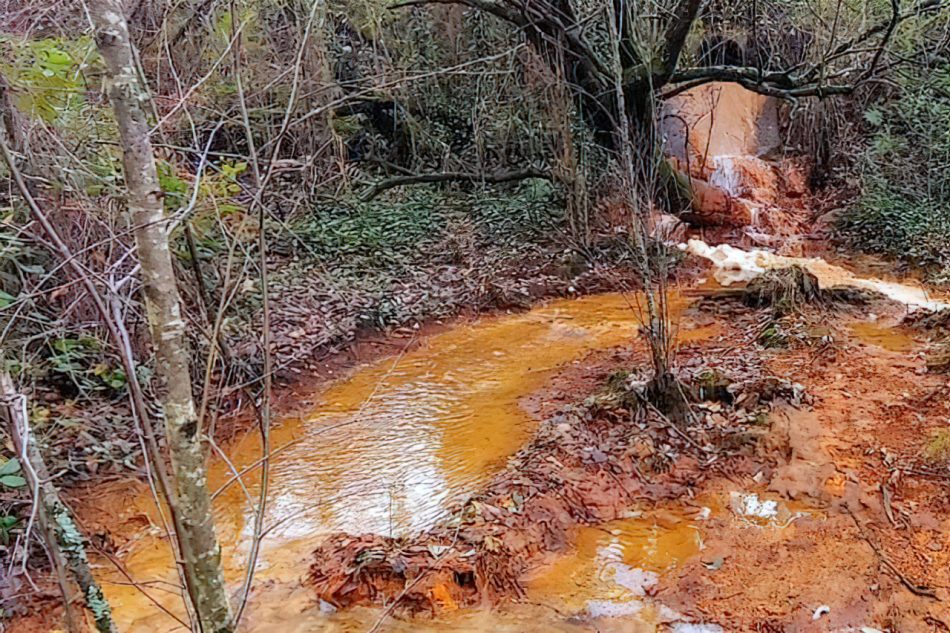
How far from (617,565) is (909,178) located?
9.18m

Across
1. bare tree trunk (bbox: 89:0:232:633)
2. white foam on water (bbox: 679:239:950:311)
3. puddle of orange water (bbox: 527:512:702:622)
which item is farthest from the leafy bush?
bare tree trunk (bbox: 89:0:232:633)

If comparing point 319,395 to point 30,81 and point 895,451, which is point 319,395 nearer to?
point 30,81

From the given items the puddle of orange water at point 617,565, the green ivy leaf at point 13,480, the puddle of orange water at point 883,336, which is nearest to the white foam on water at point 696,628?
the puddle of orange water at point 617,565

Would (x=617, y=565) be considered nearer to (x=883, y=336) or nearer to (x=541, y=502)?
(x=541, y=502)

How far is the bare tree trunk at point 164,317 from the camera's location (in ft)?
4.21

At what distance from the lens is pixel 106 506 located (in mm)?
4078

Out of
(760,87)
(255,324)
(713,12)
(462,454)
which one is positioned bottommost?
(462,454)

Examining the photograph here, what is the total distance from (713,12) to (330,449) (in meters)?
9.58

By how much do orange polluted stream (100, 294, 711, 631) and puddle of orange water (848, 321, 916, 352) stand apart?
1.48 metres

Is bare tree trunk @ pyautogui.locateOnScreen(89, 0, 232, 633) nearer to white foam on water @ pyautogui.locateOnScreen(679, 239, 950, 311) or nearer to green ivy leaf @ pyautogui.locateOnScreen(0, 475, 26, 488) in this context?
green ivy leaf @ pyautogui.locateOnScreen(0, 475, 26, 488)

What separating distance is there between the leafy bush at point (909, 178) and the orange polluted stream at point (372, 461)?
439cm

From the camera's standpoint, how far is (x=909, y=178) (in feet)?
31.5

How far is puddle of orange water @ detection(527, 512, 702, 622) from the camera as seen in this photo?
10.3 ft

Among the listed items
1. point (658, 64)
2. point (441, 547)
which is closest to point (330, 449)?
point (441, 547)
